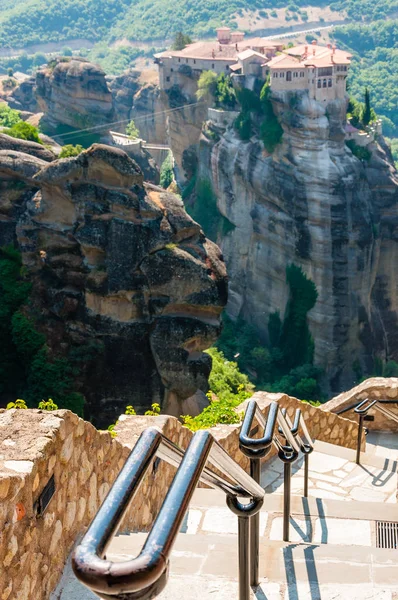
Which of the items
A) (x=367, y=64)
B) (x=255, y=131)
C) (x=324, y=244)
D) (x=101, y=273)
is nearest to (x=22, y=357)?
(x=101, y=273)

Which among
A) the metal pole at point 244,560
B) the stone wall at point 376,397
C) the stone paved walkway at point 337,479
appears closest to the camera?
the metal pole at point 244,560

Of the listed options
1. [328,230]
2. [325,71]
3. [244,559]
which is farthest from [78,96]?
[244,559]

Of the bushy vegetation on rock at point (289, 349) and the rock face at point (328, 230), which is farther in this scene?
the bushy vegetation on rock at point (289, 349)

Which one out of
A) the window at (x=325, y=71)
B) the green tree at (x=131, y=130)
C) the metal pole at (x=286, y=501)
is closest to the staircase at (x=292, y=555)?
the metal pole at (x=286, y=501)

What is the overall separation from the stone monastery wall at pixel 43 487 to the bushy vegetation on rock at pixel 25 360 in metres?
12.9

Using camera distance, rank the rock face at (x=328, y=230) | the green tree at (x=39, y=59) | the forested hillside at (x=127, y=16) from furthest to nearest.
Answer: the green tree at (x=39, y=59) < the forested hillside at (x=127, y=16) < the rock face at (x=328, y=230)

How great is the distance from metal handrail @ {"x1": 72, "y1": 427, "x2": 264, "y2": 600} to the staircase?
935mm

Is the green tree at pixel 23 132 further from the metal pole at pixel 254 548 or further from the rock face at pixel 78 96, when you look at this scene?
the metal pole at pixel 254 548

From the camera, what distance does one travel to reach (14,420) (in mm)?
3934

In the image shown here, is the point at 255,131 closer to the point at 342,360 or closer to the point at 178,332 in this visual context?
the point at 342,360

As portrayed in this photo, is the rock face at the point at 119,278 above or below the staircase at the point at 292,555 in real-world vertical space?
below

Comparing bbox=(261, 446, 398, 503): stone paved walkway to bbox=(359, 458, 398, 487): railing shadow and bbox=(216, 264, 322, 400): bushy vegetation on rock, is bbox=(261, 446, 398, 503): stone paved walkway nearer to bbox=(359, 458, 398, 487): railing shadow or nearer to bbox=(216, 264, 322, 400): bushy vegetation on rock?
bbox=(359, 458, 398, 487): railing shadow

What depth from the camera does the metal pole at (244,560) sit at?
2.93 m

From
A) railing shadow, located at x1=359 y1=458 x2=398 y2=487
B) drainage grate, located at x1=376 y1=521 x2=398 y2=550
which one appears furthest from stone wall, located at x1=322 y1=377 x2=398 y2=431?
drainage grate, located at x1=376 y1=521 x2=398 y2=550
